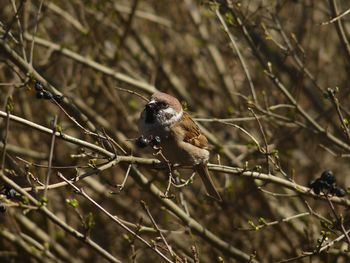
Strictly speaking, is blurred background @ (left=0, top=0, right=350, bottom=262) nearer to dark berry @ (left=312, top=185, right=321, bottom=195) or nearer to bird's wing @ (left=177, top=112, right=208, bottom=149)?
bird's wing @ (left=177, top=112, right=208, bottom=149)

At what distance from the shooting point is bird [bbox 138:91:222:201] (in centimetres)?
467

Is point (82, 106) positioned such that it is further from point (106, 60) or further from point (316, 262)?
point (316, 262)

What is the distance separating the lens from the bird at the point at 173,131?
15.3 ft

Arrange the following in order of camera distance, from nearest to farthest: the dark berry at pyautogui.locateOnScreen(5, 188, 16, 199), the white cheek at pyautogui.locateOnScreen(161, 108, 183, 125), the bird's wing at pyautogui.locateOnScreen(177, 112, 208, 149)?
the dark berry at pyautogui.locateOnScreen(5, 188, 16, 199) → the white cheek at pyautogui.locateOnScreen(161, 108, 183, 125) → the bird's wing at pyautogui.locateOnScreen(177, 112, 208, 149)

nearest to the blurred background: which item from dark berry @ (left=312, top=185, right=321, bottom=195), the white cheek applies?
the white cheek

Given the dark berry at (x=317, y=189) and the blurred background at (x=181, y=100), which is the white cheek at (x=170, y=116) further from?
the dark berry at (x=317, y=189)

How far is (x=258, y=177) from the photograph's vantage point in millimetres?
4133

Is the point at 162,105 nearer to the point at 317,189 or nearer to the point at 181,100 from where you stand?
the point at 317,189

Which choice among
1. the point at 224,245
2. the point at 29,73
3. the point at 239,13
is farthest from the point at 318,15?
the point at 29,73

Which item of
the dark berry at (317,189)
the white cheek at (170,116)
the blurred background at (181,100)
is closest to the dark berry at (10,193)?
the white cheek at (170,116)

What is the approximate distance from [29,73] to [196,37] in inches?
130

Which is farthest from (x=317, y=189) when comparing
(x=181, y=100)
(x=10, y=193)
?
(x=181, y=100)

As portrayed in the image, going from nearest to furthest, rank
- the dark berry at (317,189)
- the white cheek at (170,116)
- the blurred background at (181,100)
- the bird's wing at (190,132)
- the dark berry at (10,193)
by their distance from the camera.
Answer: the dark berry at (10,193) → the dark berry at (317,189) → the white cheek at (170,116) → the bird's wing at (190,132) → the blurred background at (181,100)

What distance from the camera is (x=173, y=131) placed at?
15.9ft
